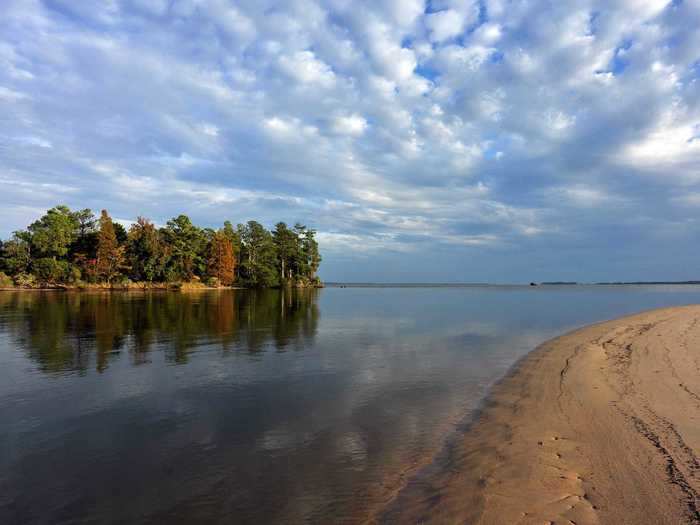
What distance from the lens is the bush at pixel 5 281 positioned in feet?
258

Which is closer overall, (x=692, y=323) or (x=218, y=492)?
(x=218, y=492)

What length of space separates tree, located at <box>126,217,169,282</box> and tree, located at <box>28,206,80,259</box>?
12.4 metres

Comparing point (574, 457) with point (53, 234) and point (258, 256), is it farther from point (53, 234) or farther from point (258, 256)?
point (258, 256)

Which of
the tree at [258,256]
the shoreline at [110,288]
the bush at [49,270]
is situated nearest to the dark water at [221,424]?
the shoreline at [110,288]

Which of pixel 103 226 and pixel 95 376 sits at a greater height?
pixel 103 226

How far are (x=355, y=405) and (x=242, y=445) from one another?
350 cm

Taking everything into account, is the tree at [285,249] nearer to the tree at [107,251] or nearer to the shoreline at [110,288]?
the shoreline at [110,288]

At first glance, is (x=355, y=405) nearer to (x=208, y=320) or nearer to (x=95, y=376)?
(x=95, y=376)

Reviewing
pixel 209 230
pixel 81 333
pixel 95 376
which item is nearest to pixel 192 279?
pixel 209 230

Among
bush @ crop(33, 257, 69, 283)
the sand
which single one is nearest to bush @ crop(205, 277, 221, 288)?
bush @ crop(33, 257, 69, 283)

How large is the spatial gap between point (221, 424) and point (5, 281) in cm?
9931

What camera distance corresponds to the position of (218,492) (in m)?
5.80

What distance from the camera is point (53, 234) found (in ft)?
276

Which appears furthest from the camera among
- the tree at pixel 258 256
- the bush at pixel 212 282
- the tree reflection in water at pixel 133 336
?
the tree at pixel 258 256
